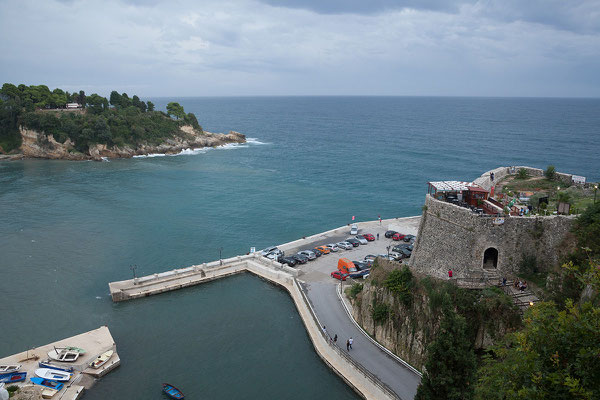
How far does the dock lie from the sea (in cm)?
78

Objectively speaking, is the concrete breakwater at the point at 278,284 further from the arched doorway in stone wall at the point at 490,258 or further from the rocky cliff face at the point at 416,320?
the arched doorway in stone wall at the point at 490,258

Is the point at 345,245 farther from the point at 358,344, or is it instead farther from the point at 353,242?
the point at 358,344

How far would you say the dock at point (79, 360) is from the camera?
1030 inches

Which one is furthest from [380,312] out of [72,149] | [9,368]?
[72,149]

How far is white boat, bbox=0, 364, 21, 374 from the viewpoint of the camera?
86.0 feet

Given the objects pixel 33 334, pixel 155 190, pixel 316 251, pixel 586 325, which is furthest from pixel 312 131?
pixel 586 325

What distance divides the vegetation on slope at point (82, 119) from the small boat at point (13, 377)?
85012 mm

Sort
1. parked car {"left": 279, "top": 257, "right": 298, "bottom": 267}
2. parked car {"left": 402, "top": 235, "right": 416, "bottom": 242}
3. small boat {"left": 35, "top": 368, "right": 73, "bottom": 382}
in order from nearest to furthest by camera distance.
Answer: small boat {"left": 35, "top": 368, "right": 73, "bottom": 382}
parked car {"left": 279, "top": 257, "right": 298, "bottom": 267}
parked car {"left": 402, "top": 235, "right": 416, "bottom": 242}

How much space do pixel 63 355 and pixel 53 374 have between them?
2.05 m

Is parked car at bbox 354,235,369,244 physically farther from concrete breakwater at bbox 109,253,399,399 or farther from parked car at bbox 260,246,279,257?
concrete breakwater at bbox 109,253,399,399

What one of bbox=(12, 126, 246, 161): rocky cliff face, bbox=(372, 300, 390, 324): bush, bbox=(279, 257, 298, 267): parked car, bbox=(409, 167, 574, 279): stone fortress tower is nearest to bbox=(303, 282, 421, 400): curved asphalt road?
bbox=(372, 300, 390, 324): bush

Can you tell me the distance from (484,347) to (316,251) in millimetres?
22479

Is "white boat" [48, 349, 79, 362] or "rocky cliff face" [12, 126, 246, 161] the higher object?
"rocky cliff face" [12, 126, 246, 161]

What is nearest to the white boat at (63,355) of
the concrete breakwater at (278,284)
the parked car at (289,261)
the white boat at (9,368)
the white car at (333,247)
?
the white boat at (9,368)
